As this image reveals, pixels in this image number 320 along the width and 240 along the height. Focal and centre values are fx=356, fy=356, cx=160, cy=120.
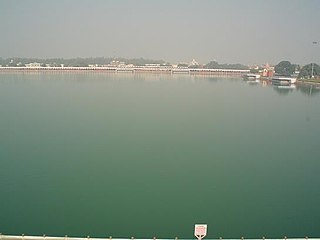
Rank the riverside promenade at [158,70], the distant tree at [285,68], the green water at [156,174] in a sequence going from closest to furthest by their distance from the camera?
the green water at [156,174], the distant tree at [285,68], the riverside promenade at [158,70]

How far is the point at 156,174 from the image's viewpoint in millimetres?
5230

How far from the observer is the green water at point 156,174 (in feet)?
12.1

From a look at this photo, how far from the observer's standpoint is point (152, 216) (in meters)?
3.85

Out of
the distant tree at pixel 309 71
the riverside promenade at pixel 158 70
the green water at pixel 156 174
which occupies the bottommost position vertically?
the green water at pixel 156 174

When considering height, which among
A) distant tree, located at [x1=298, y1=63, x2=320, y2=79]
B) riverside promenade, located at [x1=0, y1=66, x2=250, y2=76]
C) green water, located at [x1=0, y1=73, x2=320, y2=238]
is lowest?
green water, located at [x1=0, y1=73, x2=320, y2=238]

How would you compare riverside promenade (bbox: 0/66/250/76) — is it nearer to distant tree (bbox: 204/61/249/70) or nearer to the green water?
distant tree (bbox: 204/61/249/70)

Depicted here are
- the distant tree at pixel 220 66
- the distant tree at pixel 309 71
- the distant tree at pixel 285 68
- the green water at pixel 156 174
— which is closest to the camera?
the green water at pixel 156 174

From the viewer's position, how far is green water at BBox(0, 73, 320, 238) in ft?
12.1

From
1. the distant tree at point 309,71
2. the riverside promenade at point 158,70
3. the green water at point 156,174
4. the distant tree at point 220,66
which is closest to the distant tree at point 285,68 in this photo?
the distant tree at point 309,71

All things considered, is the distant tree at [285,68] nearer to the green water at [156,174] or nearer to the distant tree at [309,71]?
the distant tree at [309,71]

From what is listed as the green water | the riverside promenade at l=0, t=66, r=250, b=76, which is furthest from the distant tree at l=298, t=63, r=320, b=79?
the green water

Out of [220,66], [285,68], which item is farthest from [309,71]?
[220,66]

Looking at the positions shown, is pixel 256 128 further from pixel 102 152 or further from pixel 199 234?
pixel 199 234

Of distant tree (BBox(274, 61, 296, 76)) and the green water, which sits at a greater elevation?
distant tree (BBox(274, 61, 296, 76))
